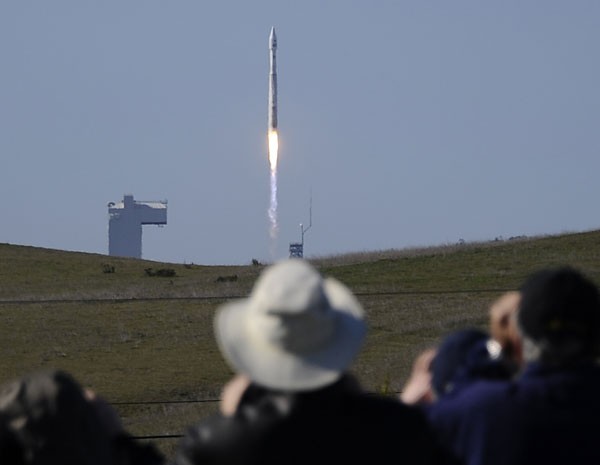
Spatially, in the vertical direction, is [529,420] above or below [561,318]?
below

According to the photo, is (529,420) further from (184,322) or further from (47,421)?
(184,322)

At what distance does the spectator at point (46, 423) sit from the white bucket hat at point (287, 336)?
61 cm

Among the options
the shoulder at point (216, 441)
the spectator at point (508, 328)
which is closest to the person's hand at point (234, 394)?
the shoulder at point (216, 441)

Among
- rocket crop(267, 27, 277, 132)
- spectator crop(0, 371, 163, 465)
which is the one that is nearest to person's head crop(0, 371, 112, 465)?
spectator crop(0, 371, 163, 465)

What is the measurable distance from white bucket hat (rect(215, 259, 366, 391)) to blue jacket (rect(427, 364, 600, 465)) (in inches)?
17.4

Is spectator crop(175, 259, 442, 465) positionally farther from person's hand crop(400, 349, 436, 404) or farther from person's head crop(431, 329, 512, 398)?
person's hand crop(400, 349, 436, 404)

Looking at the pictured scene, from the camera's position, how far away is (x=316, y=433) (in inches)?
172

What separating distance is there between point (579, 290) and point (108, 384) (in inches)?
602

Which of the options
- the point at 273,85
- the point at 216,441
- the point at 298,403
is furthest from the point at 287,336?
the point at 273,85

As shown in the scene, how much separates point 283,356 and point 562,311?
86cm

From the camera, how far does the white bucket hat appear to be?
4395mm

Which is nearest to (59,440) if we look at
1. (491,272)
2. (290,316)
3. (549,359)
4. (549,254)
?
(290,316)

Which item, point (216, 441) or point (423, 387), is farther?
point (423, 387)

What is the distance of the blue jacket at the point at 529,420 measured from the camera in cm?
468
